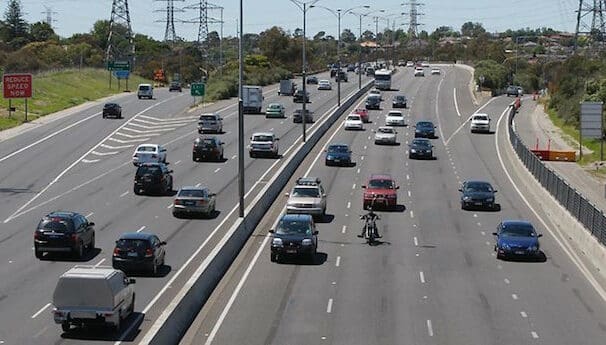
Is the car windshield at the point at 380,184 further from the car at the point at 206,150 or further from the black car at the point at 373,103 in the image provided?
the black car at the point at 373,103

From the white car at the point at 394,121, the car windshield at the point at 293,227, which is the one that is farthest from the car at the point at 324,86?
the car windshield at the point at 293,227

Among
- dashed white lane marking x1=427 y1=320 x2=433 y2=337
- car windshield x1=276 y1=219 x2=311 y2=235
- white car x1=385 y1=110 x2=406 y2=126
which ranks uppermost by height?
white car x1=385 y1=110 x2=406 y2=126

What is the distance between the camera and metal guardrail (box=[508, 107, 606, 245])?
37.9 meters

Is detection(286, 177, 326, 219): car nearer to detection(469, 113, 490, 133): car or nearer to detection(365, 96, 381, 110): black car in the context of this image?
detection(469, 113, 490, 133): car

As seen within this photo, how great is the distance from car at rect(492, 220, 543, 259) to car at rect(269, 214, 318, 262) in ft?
21.0

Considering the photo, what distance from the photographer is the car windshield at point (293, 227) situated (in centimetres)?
3725

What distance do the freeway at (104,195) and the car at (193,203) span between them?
19.9 inches

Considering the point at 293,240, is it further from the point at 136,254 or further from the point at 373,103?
the point at 373,103

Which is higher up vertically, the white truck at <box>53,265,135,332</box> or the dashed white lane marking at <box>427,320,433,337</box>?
the white truck at <box>53,265,135,332</box>

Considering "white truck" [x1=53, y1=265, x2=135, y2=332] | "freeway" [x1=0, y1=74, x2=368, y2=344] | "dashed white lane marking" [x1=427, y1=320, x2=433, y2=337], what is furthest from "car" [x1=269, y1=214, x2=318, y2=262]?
"white truck" [x1=53, y1=265, x2=135, y2=332]

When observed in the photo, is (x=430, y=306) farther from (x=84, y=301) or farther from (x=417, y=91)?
(x=417, y=91)

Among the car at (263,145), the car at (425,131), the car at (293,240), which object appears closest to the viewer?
the car at (293,240)

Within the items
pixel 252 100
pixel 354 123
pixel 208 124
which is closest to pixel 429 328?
pixel 208 124

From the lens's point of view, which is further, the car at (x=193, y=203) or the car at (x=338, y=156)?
the car at (x=338, y=156)
